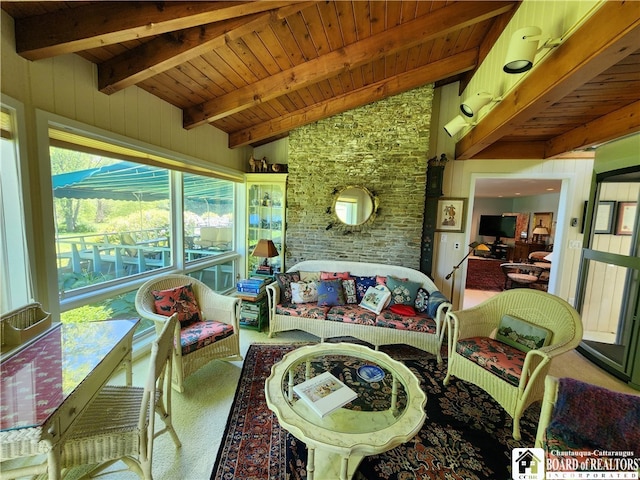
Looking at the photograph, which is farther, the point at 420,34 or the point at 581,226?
the point at 581,226

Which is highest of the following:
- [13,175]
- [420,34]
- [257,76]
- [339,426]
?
[420,34]

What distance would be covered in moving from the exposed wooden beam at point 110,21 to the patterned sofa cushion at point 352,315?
105 inches

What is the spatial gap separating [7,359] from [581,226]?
5.53 m

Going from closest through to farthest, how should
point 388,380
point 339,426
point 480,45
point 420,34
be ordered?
point 339,426
point 388,380
point 420,34
point 480,45

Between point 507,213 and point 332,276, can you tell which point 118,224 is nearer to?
point 332,276

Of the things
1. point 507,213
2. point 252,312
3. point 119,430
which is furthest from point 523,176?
point 507,213

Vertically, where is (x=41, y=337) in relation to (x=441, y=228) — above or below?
below

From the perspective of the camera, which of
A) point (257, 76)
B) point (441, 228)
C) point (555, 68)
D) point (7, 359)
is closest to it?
point (7, 359)

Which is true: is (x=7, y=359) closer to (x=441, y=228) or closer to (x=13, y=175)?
(x=13, y=175)

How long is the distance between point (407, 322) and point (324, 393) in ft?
4.80

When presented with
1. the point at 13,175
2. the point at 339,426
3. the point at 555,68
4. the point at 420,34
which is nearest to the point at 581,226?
the point at 555,68

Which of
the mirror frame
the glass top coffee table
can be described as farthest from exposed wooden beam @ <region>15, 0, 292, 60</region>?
the mirror frame

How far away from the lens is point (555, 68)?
1.54m

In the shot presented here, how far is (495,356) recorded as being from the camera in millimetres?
2051
